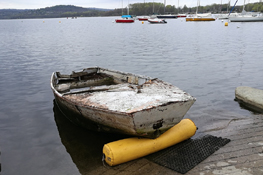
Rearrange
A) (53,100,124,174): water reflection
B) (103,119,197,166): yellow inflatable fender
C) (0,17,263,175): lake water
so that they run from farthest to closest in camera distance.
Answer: (0,17,263,175): lake water
(53,100,124,174): water reflection
(103,119,197,166): yellow inflatable fender

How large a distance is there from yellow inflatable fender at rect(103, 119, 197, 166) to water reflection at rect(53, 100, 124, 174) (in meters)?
0.65

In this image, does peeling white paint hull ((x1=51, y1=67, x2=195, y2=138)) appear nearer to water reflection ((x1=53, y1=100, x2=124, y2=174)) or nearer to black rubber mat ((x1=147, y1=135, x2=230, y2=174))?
water reflection ((x1=53, y1=100, x2=124, y2=174))

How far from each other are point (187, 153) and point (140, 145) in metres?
1.19

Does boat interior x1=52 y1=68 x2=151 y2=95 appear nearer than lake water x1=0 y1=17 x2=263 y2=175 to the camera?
No

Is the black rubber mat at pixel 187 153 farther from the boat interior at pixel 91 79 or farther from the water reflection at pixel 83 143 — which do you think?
the boat interior at pixel 91 79

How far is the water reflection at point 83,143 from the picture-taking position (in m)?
5.68

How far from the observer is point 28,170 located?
5.66m

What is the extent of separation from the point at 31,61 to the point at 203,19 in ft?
258

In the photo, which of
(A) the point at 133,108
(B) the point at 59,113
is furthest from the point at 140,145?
(B) the point at 59,113

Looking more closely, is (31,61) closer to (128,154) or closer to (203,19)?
(128,154)

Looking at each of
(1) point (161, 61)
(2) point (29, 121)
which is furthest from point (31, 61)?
(2) point (29, 121)

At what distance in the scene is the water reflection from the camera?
18.6ft

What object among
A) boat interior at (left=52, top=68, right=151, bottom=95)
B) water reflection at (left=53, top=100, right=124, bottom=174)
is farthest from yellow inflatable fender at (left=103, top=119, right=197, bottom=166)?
boat interior at (left=52, top=68, right=151, bottom=95)

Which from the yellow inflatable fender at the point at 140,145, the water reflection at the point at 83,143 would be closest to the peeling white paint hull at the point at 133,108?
the yellow inflatable fender at the point at 140,145
